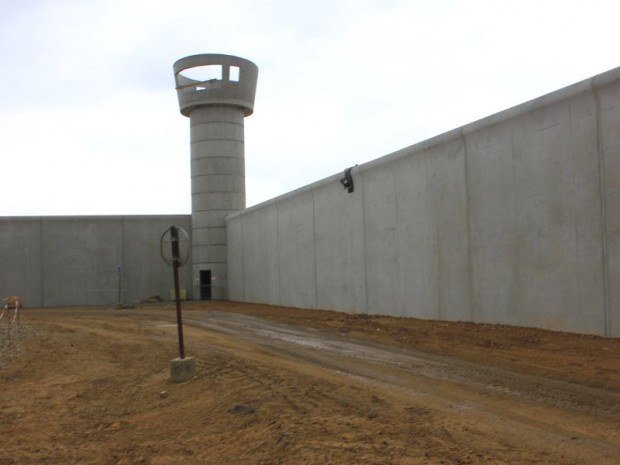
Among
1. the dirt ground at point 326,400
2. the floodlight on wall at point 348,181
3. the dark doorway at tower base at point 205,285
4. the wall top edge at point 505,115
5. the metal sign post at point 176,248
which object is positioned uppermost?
A: the wall top edge at point 505,115

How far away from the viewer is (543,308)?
1380 centimetres

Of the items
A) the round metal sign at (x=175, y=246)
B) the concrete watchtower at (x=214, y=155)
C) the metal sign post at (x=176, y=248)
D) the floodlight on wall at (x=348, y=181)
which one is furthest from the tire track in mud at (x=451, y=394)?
the concrete watchtower at (x=214, y=155)

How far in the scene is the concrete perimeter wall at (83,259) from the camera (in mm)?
37594

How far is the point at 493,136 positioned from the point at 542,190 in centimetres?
221

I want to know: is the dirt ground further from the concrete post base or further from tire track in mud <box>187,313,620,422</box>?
the concrete post base

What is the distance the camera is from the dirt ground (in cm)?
628

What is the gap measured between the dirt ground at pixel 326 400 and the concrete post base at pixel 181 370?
201mm

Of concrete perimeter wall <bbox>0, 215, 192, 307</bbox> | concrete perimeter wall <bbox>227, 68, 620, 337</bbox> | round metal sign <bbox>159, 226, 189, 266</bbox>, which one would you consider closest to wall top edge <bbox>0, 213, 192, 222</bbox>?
concrete perimeter wall <bbox>0, 215, 192, 307</bbox>

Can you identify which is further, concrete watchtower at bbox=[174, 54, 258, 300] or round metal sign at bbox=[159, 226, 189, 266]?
concrete watchtower at bbox=[174, 54, 258, 300]

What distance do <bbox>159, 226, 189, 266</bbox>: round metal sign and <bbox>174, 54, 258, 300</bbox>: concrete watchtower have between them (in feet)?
89.7

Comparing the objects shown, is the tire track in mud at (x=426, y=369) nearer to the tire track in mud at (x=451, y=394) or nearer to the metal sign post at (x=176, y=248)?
the tire track in mud at (x=451, y=394)

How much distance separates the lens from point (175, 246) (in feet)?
36.5

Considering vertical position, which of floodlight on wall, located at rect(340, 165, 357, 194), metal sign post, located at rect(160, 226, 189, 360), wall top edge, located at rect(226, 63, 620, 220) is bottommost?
metal sign post, located at rect(160, 226, 189, 360)

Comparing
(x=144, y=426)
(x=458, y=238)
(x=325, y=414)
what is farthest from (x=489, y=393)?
(x=458, y=238)
